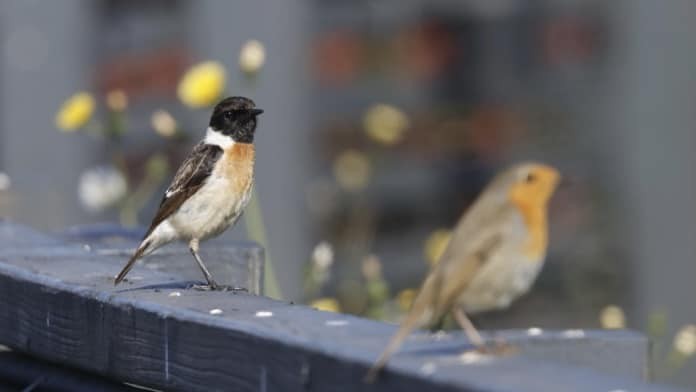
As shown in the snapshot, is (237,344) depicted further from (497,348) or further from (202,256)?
(202,256)

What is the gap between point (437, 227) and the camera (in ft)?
28.8

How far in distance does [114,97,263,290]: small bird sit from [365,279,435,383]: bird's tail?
1.41 metres

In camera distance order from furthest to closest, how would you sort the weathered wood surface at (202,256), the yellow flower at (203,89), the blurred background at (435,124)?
the blurred background at (435,124)
the yellow flower at (203,89)
the weathered wood surface at (202,256)

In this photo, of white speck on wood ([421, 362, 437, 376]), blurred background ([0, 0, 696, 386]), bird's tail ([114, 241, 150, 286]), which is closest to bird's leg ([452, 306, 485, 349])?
white speck on wood ([421, 362, 437, 376])

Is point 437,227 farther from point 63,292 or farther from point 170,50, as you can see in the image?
point 63,292

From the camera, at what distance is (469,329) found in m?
2.26

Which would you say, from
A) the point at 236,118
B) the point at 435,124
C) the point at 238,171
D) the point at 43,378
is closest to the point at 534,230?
the point at 43,378

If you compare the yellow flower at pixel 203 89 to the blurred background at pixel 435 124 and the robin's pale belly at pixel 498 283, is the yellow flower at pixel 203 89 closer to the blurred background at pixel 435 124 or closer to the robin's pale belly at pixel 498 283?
the robin's pale belly at pixel 498 283

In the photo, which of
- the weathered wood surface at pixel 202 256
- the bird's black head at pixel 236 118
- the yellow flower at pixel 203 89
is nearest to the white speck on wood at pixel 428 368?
A: the weathered wood surface at pixel 202 256

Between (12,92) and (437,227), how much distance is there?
2.43 m

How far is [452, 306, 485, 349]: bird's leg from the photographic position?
2.12 m

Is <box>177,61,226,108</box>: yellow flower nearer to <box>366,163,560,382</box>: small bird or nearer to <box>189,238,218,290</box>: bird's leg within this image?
<box>189,238,218,290</box>: bird's leg

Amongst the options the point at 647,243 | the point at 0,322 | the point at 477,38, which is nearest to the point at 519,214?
the point at 0,322

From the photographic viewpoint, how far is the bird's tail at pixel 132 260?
2.92 m
